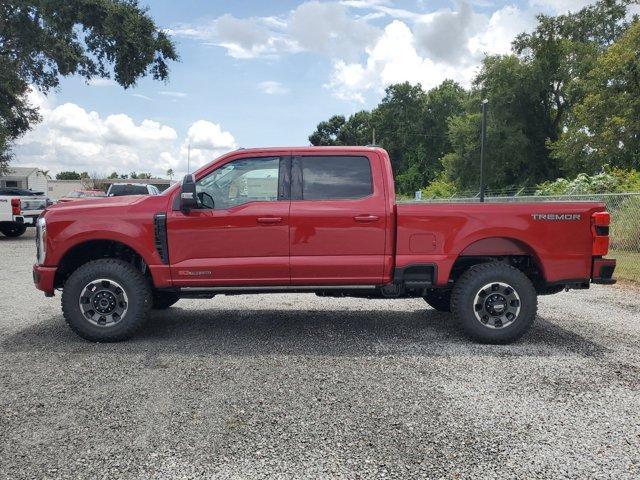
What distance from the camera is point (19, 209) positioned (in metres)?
18.0

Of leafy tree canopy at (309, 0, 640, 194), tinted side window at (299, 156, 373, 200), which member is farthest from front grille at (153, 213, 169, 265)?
leafy tree canopy at (309, 0, 640, 194)

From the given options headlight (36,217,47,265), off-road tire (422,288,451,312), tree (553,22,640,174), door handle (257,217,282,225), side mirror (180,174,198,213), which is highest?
tree (553,22,640,174)

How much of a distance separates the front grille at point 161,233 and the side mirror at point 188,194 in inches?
9.6

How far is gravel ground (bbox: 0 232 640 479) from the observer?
3064 millimetres

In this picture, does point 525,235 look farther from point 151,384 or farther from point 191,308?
point 191,308

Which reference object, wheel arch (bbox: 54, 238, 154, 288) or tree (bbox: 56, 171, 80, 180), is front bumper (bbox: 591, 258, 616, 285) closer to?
wheel arch (bbox: 54, 238, 154, 288)

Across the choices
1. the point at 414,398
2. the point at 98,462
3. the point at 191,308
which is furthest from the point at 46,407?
the point at 191,308

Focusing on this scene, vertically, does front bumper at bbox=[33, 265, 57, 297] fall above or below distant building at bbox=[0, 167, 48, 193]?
below

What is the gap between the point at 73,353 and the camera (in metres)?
5.18

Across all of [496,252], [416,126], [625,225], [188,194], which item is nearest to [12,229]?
[188,194]

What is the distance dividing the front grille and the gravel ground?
961 mm

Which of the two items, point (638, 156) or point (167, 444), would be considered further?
point (638, 156)

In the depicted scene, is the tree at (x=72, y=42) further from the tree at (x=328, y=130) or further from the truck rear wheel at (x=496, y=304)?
the tree at (x=328, y=130)

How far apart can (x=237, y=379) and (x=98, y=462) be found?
1.48 metres
